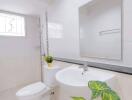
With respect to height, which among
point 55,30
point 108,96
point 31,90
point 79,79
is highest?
point 55,30

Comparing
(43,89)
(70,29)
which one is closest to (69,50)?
(70,29)

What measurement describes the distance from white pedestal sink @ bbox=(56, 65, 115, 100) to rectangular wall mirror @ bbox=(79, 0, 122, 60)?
0.70 feet

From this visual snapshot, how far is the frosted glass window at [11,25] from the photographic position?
2578 mm

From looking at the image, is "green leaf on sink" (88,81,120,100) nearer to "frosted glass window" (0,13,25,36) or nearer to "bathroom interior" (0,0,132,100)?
"bathroom interior" (0,0,132,100)

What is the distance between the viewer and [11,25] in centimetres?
272

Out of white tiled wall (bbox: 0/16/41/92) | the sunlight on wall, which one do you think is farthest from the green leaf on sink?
white tiled wall (bbox: 0/16/41/92)

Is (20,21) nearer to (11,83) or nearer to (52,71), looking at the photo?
(11,83)

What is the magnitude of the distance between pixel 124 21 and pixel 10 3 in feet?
6.45

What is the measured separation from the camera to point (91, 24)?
1.38 meters

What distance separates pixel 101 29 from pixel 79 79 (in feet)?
1.96

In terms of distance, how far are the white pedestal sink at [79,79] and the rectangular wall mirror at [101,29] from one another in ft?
0.70

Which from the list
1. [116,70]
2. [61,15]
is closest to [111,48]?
[116,70]

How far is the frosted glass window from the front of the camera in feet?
8.46

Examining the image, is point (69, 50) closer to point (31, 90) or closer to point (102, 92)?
point (31, 90)
